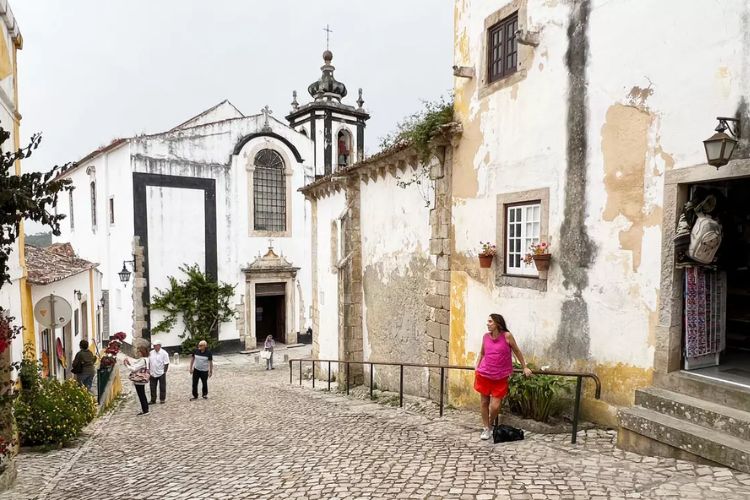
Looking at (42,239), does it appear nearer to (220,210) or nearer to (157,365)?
(220,210)

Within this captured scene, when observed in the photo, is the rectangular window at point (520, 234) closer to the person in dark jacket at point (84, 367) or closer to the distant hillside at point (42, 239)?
the person in dark jacket at point (84, 367)

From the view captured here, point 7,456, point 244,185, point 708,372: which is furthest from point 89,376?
point 244,185

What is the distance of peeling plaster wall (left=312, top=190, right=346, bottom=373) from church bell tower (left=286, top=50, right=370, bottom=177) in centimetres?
843

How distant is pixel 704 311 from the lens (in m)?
5.17

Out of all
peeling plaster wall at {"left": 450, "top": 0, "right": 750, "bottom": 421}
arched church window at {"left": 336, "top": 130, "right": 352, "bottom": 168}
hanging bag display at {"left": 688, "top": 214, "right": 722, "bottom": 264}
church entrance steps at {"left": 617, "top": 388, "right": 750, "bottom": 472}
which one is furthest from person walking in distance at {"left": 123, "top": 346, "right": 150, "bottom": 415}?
arched church window at {"left": 336, "top": 130, "right": 352, "bottom": 168}

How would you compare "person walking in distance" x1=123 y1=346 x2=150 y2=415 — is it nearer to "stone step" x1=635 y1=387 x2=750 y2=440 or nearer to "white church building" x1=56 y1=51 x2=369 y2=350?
"stone step" x1=635 y1=387 x2=750 y2=440

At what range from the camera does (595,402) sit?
5855mm

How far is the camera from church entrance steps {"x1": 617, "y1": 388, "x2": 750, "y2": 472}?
408 cm

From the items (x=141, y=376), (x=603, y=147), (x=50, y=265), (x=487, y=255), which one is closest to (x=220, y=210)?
(x=50, y=265)

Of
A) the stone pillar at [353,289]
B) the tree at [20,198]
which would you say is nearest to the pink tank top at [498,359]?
the tree at [20,198]

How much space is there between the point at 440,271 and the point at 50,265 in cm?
856

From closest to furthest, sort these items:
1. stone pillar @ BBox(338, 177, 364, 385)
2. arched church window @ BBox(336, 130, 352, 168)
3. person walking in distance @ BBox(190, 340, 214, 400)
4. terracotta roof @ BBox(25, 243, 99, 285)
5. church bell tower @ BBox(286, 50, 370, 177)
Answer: terracotta roof @ BBox(25, 243, 99, 285)
person walking in distance @ BBox(190, 340, 214, 400)
stone pillar @ BBox(338, 177, 364, 385)
church bell tower @ BBox(286, 50, 370, 177)
arched church window @ BBox(336, 130, 352, 168)

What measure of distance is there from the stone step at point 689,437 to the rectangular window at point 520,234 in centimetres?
239

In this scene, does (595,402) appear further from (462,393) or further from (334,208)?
(334,208)
